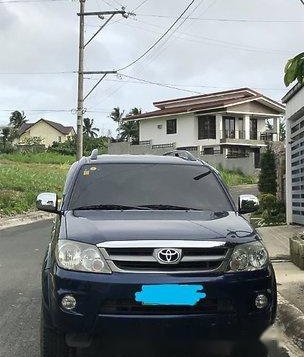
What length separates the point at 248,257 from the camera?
171 inches

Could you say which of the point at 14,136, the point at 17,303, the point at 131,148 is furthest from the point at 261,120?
the point at 17,303

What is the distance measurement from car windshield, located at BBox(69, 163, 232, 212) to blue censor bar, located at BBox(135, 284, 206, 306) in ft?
4.21

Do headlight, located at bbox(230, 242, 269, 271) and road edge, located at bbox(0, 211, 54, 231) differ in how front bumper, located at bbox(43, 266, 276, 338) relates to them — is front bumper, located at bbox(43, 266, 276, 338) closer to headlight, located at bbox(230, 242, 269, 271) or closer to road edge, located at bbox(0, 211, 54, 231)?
headlight, located at bbox(230, 242, 269, 271)

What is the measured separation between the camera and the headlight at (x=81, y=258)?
13.6 feet

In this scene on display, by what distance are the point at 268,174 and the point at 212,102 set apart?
109ft

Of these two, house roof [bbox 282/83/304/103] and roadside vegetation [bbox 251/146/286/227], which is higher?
house roof [bbox 282/83/304/103]

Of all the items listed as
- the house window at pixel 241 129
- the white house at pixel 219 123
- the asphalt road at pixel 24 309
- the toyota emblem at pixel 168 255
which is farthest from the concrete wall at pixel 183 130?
the toyota emblem at pixel 168 255

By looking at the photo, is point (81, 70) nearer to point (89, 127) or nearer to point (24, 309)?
point (24, 309)

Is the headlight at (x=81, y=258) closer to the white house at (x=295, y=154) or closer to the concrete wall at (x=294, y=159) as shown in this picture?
the white house at (x=295, y=154)

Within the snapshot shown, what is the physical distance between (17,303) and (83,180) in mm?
Answer: 2246

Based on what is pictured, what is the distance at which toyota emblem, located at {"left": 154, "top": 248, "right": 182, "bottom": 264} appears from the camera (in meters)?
4.12

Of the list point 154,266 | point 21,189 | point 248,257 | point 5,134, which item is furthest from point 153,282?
point 5,134

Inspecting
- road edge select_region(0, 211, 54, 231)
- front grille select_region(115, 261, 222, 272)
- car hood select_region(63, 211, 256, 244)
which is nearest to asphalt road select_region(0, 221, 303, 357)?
front grille select_region(115, 261, 222, 272)

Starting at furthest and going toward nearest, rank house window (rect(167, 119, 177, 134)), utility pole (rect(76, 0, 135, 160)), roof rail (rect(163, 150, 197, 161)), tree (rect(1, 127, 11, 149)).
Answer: tree (rect(1, 127, 11, 149)) < house window (rect(167, 119, 177, 134)) < utility pole (rect(76, 0, 135, 160)) < roof rail (rect(163, 150, 197, 161))
